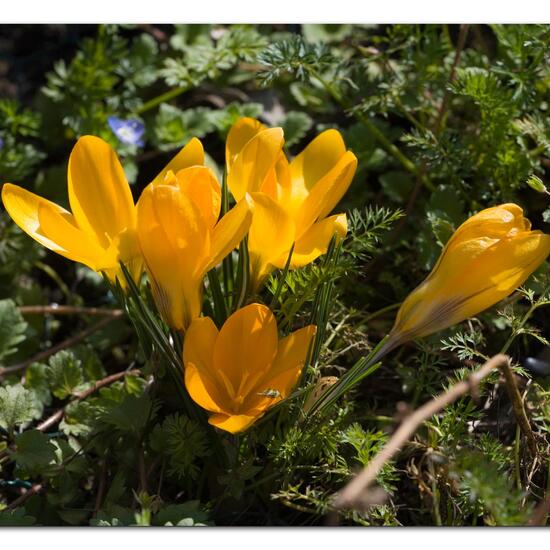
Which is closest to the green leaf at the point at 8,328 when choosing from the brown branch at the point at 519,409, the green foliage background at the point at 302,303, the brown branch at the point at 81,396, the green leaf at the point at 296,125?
the green foliage background at the point at 302,303

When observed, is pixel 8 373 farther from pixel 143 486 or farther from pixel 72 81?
pixel 72 81

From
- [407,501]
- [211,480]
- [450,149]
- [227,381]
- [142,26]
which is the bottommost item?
[407,501]

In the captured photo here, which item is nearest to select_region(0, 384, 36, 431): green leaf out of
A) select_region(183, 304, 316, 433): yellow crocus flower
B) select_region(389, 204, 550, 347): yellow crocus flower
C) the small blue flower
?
select_region(183, 304, 316, 433): yellow crocus flower

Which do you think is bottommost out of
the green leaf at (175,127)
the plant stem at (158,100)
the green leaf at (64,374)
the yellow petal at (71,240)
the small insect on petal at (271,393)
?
the green leaf at (64,374)

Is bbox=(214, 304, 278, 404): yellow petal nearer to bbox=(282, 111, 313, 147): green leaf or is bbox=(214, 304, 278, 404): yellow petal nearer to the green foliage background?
the green foliage background

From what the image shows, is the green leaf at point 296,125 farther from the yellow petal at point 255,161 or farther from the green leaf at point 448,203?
the yellow petal at point 255,161

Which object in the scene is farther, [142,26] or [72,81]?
[142,26]

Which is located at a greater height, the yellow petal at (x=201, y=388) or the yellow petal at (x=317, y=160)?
the yellow petal at (x=317, y=160)
